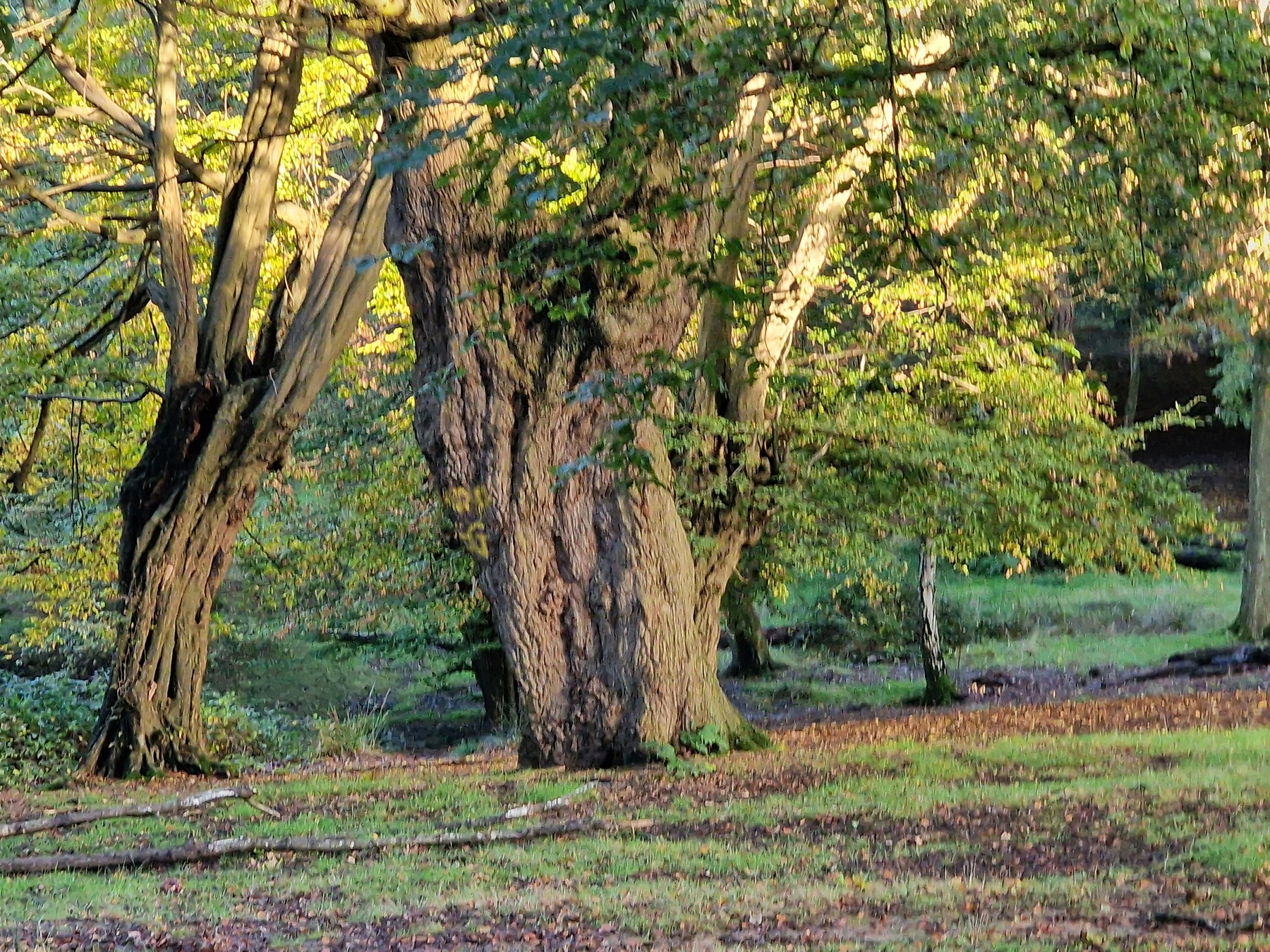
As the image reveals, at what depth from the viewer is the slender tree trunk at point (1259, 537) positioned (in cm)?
2377

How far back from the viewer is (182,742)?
522 inches

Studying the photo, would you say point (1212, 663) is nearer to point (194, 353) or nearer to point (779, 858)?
point (194, 353)

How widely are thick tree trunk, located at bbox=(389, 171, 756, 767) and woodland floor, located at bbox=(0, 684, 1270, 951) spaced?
0.66 meters

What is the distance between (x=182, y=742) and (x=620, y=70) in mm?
9893

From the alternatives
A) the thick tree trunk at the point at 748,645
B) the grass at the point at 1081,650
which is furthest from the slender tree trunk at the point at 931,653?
the grass at the point at 1081,650

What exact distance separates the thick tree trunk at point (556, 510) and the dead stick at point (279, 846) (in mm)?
2930

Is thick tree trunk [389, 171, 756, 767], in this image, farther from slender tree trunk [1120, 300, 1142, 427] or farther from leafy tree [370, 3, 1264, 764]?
slender tree trunk [1120, 300, 1142, 427]

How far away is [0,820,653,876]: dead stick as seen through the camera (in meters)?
7.19

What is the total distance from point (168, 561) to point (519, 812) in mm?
5882

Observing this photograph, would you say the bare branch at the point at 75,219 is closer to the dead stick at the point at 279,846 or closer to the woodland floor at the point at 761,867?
the woodland floor at the point at 761,867

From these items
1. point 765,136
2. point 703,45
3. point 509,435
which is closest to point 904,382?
point 765,136

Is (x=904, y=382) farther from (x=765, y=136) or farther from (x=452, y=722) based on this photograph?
(x=452, y=722)

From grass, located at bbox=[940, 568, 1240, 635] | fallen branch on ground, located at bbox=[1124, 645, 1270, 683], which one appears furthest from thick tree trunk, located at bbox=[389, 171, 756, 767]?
grass, located at bbox=[940, 568, 1240, 635]

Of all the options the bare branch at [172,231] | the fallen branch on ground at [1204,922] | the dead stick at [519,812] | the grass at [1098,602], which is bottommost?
the dead stick at [519,812]
